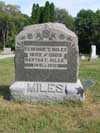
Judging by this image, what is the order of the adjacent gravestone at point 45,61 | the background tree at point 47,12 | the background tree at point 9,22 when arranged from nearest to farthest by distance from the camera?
the adjacent gravestone at point 45,61 → the background tree at point 47,12 → the background tree at point 9,22

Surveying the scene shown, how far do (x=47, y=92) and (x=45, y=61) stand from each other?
66 cm

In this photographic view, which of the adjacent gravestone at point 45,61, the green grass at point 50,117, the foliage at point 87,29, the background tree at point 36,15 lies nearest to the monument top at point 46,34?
the adjacent gravestone at point 45,61

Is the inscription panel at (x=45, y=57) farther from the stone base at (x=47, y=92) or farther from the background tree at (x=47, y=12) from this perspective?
the background tree at (x=47, y=12)

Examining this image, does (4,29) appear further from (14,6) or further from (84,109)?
(84,109)

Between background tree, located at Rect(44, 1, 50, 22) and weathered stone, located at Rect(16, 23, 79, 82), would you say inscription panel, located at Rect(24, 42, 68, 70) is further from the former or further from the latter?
background tree, located at Rect(44, 1, 50, 22)

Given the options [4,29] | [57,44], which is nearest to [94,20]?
[4,29]

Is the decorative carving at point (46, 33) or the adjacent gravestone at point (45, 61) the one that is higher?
the decorative carving at point (46, 33)

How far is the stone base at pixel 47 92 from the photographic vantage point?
26.7 feet

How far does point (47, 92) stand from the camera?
27.0ft

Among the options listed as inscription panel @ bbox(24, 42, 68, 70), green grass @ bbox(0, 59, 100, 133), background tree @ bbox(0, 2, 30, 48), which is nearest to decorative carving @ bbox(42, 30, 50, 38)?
inscription panel @ bbox(24, 42, 68, 70)

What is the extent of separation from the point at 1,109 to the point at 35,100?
3.04 feet

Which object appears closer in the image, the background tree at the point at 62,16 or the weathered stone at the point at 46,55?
the weathered stone at the point at 46,55

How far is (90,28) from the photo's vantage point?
2554 inches

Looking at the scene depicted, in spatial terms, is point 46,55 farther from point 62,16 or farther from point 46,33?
point 62,16
